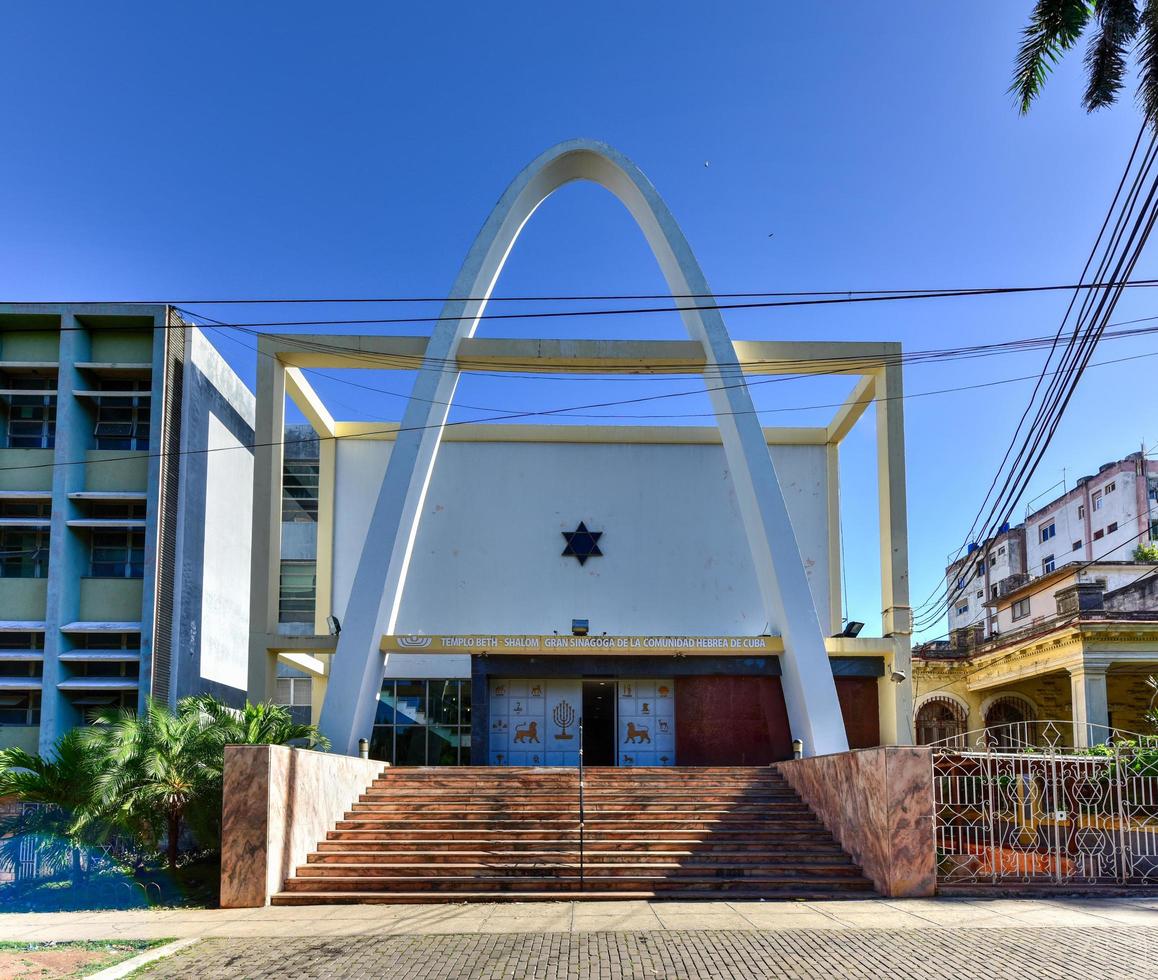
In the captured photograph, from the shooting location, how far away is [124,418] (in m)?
25.4

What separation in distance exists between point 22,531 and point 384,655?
9.32 metres

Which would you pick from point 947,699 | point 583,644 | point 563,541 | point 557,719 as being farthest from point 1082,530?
point 583,644

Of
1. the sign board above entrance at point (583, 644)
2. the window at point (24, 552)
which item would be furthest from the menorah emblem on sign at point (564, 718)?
the window at point (24, 552)

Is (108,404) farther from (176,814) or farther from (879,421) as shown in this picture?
(879,421)

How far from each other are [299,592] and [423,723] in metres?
5.74

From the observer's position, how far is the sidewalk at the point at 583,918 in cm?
1115

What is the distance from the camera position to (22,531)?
24.8 meters

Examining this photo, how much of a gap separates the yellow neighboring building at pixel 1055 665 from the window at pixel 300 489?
62.5 ft

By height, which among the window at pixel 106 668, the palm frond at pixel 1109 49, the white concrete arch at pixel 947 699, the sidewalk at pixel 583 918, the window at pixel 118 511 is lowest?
the sidewalk at pixel 583 918

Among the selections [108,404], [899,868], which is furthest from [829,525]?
[108,404]

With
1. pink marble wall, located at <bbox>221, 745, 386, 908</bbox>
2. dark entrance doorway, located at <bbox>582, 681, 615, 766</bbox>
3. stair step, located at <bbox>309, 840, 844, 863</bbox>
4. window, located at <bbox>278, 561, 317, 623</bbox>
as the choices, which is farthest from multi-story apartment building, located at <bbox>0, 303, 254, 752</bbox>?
pink marble wall, located at <bbox>221, 745, 386, 908</bbox>

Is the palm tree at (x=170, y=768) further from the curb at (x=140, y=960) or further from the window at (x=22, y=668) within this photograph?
the window at (x=22, y=668)

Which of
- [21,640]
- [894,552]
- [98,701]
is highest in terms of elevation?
[894,552]

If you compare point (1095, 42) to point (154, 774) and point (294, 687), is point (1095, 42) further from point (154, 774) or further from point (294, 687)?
point (294, 687)
